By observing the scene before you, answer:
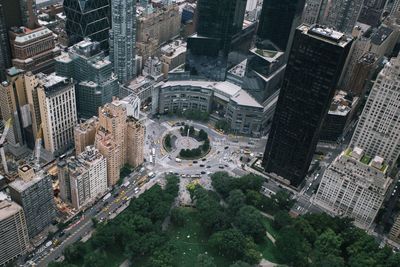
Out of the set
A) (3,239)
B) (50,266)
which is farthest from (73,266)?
(3,239)

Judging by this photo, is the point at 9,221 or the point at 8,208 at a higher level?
the point at 8,208

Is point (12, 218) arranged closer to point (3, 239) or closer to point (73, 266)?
point (3, 239)

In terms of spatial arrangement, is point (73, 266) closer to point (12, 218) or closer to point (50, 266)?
point (50, 266)

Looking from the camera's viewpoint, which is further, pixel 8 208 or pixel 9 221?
pixel 8 208

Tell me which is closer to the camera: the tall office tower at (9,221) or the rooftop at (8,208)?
the tall office tower at (9,221)

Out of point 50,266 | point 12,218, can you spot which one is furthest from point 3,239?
point 50,266

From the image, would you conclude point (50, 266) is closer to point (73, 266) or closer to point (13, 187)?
point (73, 266)

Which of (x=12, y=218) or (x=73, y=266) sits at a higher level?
(x=12, y=218)

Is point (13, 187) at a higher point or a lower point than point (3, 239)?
higher

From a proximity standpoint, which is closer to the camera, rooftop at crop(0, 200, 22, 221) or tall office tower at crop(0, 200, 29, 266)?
tall office tower at crop(0, 200, 29, 266)
